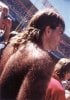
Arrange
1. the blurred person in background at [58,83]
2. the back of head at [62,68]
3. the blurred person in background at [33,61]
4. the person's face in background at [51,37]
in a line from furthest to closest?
the back of head at [62,68], the blurred person in background at [58,83], the person's face in background at [51,37], the blurred person in background at [33,61]

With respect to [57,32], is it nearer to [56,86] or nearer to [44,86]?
[44,86]

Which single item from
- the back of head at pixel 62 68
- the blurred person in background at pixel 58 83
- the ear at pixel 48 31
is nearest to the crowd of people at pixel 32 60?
the ear at pixel 48 31

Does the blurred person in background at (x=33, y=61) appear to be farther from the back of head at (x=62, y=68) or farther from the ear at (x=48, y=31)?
the back of head at (x=62, y=68)

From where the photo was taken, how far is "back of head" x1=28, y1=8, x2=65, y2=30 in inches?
79.0

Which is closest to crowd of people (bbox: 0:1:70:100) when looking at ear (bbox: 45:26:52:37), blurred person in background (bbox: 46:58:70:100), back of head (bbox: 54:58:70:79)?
ear (bbox: 45:26:52:37)

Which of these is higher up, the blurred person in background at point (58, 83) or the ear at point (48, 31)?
the ear at point (48, 31)

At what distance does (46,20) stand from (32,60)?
1.01 ft

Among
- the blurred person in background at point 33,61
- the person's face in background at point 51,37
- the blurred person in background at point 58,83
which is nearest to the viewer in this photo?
the blurred person in background at point 33,61

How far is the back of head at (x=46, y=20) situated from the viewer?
2.01 metres

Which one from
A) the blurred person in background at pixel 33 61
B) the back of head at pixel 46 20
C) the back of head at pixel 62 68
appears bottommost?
the back of head at pixel 62 68

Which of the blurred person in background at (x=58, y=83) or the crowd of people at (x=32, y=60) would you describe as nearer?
the crowd of people at (x=32, y=60)

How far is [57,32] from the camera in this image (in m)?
2.03

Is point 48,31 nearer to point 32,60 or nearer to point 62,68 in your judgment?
point 32,60

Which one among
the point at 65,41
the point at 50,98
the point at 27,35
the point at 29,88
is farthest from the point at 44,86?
the point at 65,41
